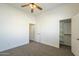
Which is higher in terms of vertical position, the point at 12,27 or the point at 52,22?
the point at 52,22

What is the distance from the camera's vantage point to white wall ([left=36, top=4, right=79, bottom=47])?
15.9ft

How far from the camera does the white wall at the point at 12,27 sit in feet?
15.8

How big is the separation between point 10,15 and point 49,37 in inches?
120

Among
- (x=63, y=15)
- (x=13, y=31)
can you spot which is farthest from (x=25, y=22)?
(x=63, y=15)

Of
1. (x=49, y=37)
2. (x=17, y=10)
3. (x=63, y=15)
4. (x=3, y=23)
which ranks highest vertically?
(x=17, y=10)

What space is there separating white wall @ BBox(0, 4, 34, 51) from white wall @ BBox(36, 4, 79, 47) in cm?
116

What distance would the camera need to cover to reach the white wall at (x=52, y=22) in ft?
15.9

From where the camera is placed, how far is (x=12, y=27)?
546 cm

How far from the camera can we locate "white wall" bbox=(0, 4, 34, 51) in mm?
4809

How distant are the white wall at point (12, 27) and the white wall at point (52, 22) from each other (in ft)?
3.81

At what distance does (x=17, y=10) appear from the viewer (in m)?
5.99

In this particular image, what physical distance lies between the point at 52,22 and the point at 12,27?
8.65 ft

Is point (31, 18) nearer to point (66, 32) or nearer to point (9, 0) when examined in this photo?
point (66, 32)

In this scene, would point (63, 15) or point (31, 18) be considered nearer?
point (63, 15)
